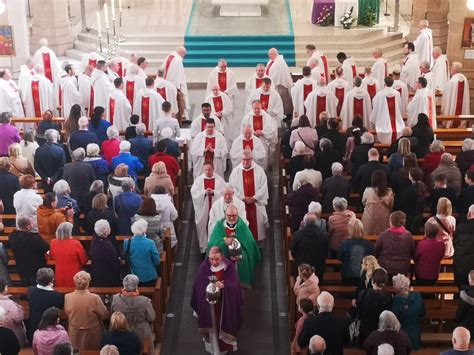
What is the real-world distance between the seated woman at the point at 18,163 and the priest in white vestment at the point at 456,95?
815 centimetres

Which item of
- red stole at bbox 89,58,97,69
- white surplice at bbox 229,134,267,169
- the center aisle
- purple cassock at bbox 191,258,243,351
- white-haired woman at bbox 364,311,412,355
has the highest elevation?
red stole at bbox 89,58,97,69

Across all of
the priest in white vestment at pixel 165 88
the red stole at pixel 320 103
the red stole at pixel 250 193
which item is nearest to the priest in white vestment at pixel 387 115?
the red stole at pixel 320 103

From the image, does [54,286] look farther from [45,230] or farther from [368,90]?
[368,90]

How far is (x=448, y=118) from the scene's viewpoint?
51.3 ft

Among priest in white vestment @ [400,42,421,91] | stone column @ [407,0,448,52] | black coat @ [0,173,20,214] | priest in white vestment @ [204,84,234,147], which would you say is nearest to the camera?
black coat @ [0,173,20,214]

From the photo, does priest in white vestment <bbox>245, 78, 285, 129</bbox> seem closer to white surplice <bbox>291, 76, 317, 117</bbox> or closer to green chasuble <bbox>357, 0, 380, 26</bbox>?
white surplice <bbox>291, 76, 317, 117</bbox>

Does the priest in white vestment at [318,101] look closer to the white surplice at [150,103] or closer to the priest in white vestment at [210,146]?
the white surplice at [150,103]

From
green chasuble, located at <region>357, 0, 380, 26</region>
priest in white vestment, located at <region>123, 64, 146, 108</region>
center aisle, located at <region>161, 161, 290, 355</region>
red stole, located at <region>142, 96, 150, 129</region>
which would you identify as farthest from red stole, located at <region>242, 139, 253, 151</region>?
green chasuble, located at <region>357, 0, 380, 26</region>

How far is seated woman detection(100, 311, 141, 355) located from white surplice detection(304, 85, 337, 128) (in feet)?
25.5

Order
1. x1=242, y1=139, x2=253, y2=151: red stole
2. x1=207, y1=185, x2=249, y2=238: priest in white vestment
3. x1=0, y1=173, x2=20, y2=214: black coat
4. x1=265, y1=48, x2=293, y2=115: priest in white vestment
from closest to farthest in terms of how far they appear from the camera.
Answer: x1=207, y1=185, x2=249, y2=238: priest in white vestment → x1=0, y1=173, x2=20, y2=214: black coat → x1=242, y1=139, x2=253, y2=151: red stole → x1=265, y1=48, x2=293, y2=115: priest in white vestment

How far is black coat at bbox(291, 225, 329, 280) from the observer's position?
10.2 meters

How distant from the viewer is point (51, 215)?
1077cm

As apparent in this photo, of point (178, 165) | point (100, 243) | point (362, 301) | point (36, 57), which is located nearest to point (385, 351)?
point (362, 301)

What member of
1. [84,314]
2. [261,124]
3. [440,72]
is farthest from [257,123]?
[84,314]
